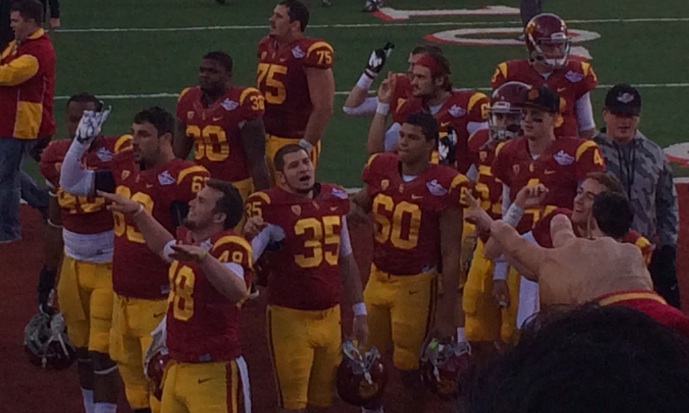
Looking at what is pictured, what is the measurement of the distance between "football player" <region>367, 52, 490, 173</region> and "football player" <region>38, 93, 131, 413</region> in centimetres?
183

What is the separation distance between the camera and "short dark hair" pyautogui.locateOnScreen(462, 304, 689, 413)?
152cm

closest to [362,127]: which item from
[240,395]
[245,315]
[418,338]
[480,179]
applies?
[245,315]

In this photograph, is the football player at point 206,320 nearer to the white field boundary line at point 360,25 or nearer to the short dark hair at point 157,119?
the short dark hair at point 157,119

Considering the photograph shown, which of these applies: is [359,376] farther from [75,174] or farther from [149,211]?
[75,174]

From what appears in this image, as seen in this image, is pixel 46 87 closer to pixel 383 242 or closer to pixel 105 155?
pixel 105 155

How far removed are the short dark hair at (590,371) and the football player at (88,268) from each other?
5.17 m

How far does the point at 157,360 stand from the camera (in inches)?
229

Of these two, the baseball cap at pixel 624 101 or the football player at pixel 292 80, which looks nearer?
the baseball cap at pixel 624 101

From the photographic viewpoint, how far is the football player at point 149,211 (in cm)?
624

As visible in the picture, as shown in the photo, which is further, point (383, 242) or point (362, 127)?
point (362, 127)

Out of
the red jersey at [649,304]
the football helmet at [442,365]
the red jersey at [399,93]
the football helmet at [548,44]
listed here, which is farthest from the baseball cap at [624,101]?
the red jersey at [649,304]

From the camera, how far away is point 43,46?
9.92 m

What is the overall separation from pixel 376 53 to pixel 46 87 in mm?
3328

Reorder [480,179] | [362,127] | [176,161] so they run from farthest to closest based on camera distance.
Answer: [362,127]
[480,179]
[176,161]
